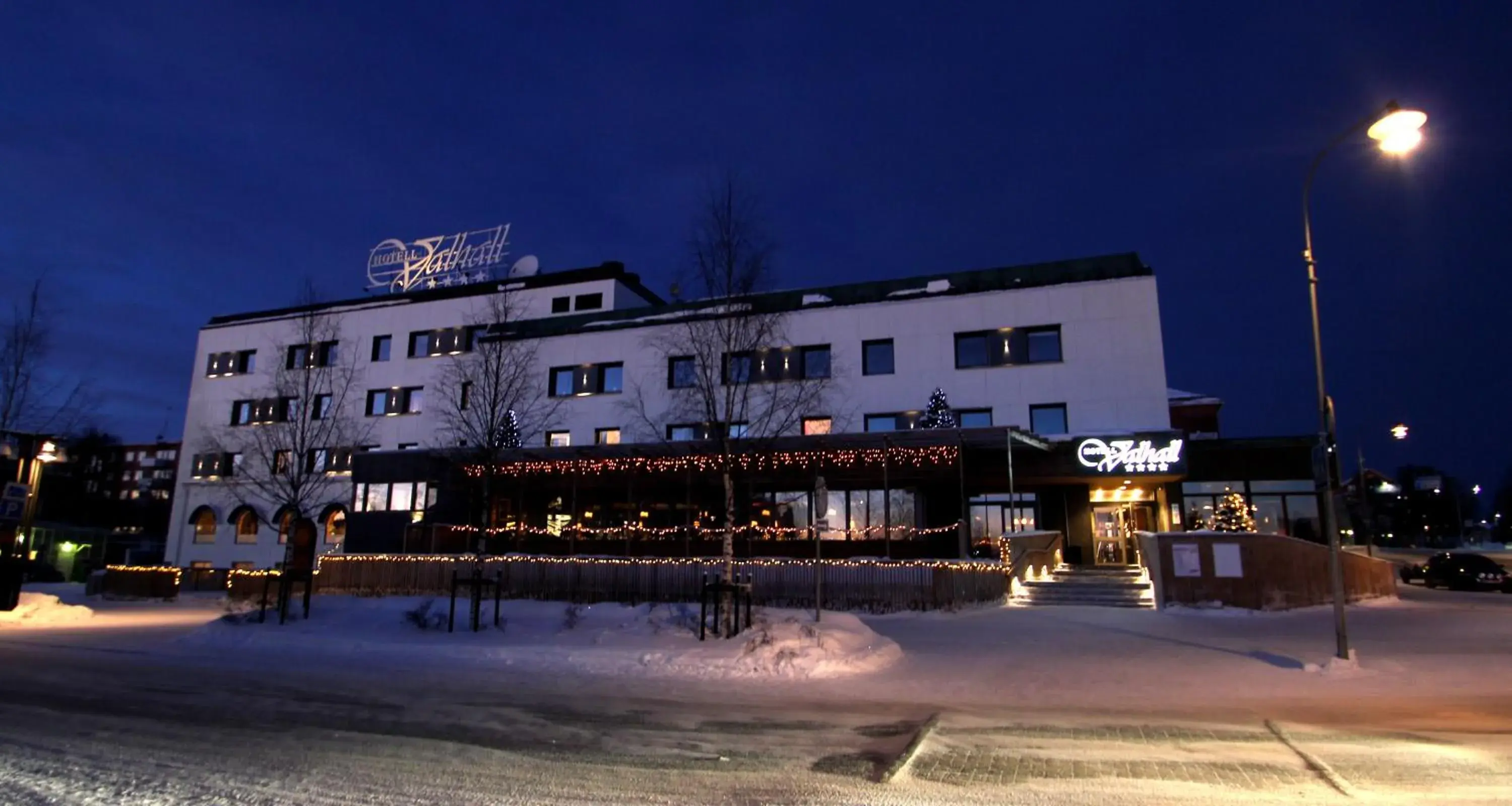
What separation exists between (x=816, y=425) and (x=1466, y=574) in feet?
82.0

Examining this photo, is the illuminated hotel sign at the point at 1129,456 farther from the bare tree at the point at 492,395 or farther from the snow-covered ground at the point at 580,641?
the bare tree at the point at 492,395

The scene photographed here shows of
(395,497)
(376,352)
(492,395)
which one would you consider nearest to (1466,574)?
(492,395)

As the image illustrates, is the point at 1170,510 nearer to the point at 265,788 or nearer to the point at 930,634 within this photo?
the point at 930,634

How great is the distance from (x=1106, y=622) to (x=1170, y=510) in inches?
614

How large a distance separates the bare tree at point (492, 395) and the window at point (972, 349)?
50.5ft

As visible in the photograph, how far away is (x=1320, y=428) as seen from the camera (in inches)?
511

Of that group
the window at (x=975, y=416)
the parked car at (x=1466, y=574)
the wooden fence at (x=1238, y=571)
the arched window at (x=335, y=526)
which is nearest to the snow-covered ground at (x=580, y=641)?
the wooden fence at (x=1238, y=571)

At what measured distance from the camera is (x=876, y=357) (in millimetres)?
33344

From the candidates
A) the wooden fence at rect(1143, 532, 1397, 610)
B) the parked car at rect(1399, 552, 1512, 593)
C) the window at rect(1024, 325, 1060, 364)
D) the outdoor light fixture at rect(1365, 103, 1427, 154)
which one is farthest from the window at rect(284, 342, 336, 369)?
the parked car at rect(1399, 552, 1512, 593)

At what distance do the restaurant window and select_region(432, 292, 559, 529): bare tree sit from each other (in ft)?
33.5

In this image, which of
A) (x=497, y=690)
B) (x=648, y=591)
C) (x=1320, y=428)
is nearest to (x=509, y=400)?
(x=648, y=591)

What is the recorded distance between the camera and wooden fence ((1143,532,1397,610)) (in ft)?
67.5

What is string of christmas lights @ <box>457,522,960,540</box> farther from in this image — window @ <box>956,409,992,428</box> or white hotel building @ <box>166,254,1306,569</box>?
window @ <box>956,409,992,428</box>

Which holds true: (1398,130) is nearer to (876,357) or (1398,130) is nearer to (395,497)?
(876,357)
